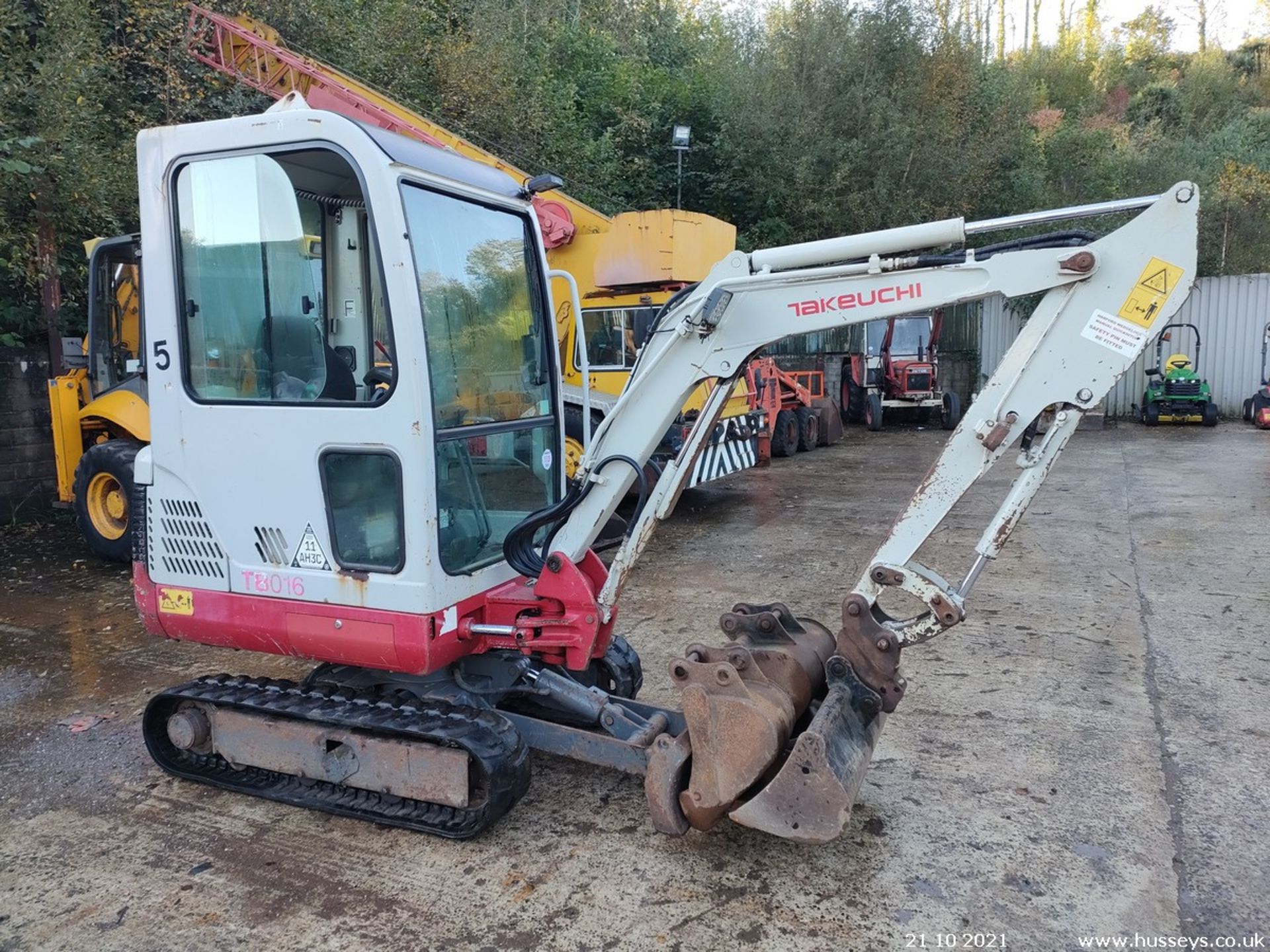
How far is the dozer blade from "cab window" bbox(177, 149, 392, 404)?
2.03 metres

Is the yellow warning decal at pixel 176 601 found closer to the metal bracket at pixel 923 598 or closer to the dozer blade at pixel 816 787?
the dozer blade at pixel 816 787

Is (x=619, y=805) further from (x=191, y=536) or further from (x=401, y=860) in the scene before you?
(x=191, y=536)

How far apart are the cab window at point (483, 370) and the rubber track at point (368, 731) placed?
0.58 m

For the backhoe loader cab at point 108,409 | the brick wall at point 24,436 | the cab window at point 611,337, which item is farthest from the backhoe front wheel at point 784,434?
the brick wall at point 24,436

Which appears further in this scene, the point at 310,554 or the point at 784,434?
the point at 784,434

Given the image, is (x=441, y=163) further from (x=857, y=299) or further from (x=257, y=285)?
(x=857, y=299)

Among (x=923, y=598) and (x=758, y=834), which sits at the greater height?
(x=923, y=598)

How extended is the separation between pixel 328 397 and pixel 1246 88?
40.7m

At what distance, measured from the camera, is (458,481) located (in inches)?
134

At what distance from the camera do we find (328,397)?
11.5 ft

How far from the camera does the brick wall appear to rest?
29.2 feet

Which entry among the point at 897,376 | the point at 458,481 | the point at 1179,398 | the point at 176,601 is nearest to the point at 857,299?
the point at 458,481

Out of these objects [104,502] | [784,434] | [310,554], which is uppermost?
[310,554]

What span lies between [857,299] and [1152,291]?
93 cm
